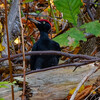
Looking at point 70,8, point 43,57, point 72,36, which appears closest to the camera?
point 72,36

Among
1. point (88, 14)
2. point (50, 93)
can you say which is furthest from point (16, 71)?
point (88, 14)

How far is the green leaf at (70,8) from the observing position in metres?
1.97

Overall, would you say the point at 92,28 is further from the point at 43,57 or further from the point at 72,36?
the point at 43,57

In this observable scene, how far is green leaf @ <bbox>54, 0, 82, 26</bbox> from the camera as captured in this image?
197 cm

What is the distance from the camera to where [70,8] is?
199cm

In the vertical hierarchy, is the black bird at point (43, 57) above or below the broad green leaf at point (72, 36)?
below

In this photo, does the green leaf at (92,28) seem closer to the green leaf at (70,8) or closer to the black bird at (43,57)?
the green leaf at (70,8)

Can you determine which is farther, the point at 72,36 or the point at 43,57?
the point at 43,57

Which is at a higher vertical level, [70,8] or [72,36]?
[70,8]

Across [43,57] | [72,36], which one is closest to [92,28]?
[72,36]

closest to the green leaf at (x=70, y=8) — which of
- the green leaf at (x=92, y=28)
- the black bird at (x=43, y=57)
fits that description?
the green leaf at (x=92, y=28)

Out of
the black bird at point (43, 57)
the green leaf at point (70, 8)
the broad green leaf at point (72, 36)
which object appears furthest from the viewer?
the black bird at point (43, 57)

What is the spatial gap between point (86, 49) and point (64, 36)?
176 centimetres

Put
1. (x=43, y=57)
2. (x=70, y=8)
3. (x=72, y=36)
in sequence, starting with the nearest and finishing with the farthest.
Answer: (x=72, y=36), (x=70, y=8), (x=43, y=57)
